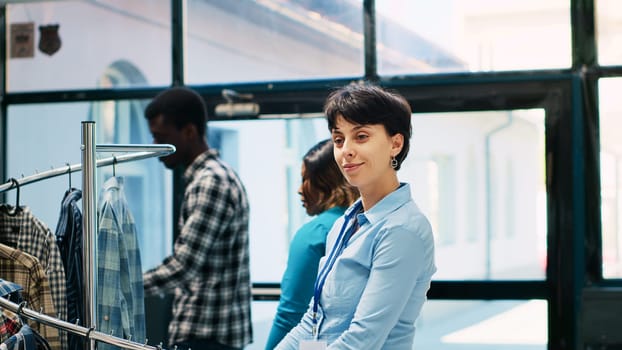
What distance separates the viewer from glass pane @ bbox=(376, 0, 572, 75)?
3385 mm

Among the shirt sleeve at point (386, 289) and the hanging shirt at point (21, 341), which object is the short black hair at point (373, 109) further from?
the hanging shirt at point (21, 341)

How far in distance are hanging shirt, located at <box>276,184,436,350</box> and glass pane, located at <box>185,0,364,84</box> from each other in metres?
1.89

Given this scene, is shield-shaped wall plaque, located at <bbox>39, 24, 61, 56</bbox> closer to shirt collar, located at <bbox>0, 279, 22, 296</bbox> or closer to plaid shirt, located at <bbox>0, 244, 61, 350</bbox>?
plaid shirt, located at <bbox>0, 244, 61, 350</bbox>

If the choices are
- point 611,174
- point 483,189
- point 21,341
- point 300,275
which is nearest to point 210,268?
point 300,275

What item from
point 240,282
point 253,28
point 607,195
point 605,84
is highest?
point 253,28

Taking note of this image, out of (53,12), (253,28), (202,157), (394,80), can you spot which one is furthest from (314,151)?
(53,12)

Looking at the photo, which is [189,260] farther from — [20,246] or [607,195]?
[607,195]

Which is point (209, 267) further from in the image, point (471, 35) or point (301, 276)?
point (471, 35)

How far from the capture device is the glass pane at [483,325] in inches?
133

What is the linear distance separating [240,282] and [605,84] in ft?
5.10

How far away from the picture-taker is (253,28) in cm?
371

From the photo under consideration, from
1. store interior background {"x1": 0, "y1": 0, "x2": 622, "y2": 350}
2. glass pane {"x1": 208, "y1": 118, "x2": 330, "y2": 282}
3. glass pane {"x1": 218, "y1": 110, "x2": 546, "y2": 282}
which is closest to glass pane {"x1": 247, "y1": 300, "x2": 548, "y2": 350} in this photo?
store interior background {"x1": 0, "y1": 0, "x2": 622, "y2": 350}

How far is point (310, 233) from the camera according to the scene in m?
2.38

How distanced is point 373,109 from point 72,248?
2.99ft
